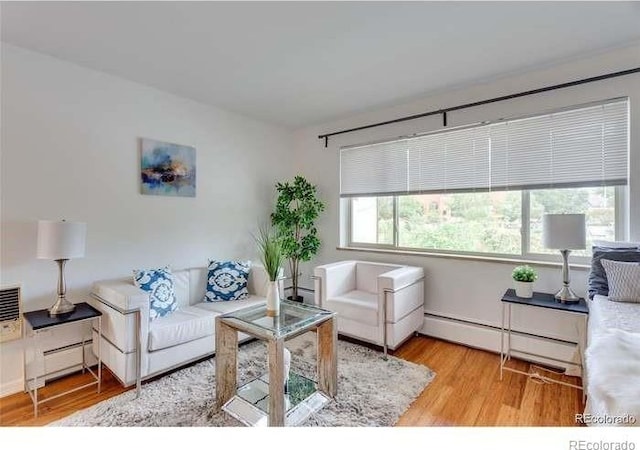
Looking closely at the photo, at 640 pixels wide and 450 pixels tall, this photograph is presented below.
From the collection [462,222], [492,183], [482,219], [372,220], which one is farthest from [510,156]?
[372,220]

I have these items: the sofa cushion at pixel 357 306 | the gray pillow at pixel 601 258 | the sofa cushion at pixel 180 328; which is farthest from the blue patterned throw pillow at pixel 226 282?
the gray pillow at pixel 601 258

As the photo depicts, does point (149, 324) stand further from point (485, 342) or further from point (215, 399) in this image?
point (485, 342)

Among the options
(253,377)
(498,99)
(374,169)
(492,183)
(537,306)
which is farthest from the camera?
(374,169)

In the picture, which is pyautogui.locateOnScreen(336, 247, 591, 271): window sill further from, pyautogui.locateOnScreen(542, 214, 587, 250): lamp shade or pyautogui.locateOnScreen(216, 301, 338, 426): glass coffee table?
pyautogui.locateOnScreen(216, 301, 338, 426): glass coffee table

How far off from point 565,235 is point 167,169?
11.2ft

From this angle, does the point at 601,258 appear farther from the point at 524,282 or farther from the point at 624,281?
the point at 524,282

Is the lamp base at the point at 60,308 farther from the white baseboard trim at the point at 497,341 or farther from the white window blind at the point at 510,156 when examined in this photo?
the white baseboard trim at the point at 497,341

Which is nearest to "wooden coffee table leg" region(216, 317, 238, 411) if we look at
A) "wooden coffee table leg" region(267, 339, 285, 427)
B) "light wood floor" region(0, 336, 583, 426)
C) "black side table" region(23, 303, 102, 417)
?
"wooden coffee table leg" region(267, 339, 285, 427)

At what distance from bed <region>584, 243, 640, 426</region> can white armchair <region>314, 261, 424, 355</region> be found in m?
1.33

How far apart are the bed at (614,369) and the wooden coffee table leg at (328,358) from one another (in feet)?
4.31

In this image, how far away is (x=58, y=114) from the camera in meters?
2.37

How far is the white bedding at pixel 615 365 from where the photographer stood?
39.2 inches

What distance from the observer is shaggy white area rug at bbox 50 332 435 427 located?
1.87 meters

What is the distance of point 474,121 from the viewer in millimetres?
2889
